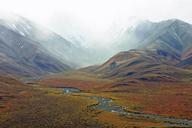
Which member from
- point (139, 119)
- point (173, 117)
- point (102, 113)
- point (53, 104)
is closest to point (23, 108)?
point (53, 104)

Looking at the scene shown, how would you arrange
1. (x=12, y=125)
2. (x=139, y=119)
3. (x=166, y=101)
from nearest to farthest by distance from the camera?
(x=12, y=125) < (x=139, y=119) < (x=166, y=101)

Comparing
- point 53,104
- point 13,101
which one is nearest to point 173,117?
point 53,104

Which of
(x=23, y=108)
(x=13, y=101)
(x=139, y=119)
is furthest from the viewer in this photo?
(x=13, y=101)

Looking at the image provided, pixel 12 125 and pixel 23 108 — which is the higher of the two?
pixel 23 108

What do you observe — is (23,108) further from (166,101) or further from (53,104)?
(166,101)

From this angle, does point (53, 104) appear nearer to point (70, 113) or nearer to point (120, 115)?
point (70, 113)

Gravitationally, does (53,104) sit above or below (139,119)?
above

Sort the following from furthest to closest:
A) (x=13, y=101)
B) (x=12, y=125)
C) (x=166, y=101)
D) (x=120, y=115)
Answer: (x=166, y=101) → (x=13, y=101) → (x=120, y=115) → (x=12, y=125)

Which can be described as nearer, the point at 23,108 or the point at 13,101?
the point at 23,108

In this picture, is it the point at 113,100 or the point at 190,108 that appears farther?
the point at 113,100
